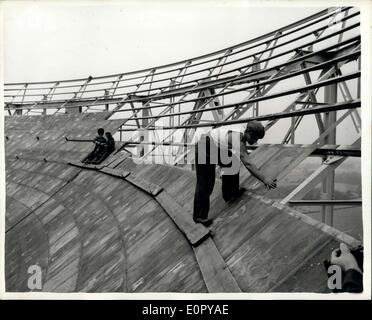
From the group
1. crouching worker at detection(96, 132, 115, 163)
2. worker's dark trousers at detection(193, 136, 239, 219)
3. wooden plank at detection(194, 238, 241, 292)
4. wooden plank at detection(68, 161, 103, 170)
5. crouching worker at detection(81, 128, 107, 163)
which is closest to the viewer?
wooden plank at detection(194, 238, 241, 292)

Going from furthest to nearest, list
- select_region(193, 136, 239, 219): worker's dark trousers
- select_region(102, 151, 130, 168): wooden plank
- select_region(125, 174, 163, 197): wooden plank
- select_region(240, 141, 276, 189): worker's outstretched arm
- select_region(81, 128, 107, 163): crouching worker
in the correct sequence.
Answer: select_region(81, 128, 107, 163): crouching worker
select_region(102, 151, 130, 168): wooden plank
select_region(125, 174, 163, 197): wooden plank
select_region(193, 136, 239, 219): worker's dark trousers
select_region(240, 141, 276, 189): worker's outstretched arm

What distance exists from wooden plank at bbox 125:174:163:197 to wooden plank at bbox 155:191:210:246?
0.16 m

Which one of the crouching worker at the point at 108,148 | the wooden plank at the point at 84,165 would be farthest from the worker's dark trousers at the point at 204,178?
the crouching worker at the point at 108,148

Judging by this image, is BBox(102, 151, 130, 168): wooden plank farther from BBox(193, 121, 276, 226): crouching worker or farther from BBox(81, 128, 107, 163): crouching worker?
BBox(193, 121, 276, 226): crouching worker

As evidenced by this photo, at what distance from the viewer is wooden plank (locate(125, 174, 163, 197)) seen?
4.19 meters

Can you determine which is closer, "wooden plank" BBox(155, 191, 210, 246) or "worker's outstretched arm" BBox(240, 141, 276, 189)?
"worker's outstretched arm" BBox(240, 141, 276, 189)

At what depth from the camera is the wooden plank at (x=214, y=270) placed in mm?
2123

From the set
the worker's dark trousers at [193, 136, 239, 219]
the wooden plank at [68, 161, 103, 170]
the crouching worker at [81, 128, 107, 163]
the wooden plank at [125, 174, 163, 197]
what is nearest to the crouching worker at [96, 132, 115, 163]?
the crouching worker at [81, 128, 107, 163]

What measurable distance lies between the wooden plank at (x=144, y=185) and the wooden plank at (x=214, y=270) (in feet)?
5.38

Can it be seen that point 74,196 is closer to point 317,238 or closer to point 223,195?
point 223,195
